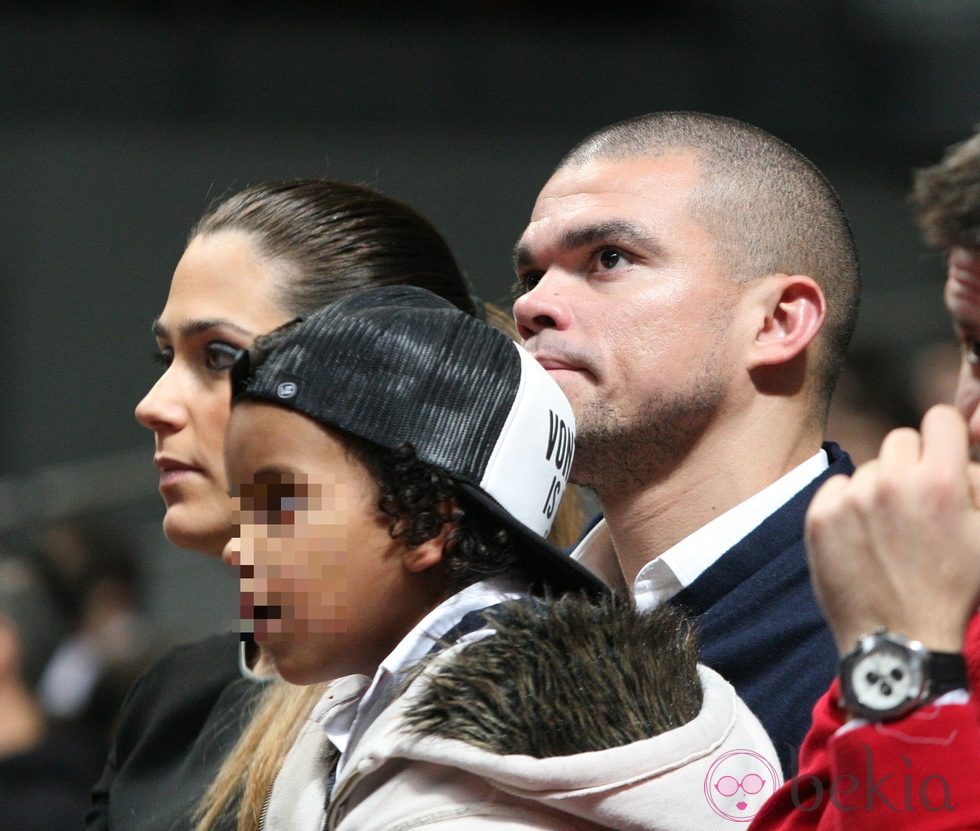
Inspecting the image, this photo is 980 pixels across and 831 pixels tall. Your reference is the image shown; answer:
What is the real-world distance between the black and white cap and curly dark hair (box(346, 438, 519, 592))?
15 millimetres

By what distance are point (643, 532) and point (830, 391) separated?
17.2 inches

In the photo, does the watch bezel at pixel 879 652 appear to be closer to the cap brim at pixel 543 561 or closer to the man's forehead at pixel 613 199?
the cap brim at pixel 543 561

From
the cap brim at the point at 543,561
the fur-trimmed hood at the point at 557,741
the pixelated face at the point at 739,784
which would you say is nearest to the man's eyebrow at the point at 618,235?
the cap brim at the point at 543,561

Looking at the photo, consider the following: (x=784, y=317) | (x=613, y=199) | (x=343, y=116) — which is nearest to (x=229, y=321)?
(x=613, y=199)

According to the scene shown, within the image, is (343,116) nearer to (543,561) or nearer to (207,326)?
(207,326)

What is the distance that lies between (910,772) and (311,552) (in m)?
0.70

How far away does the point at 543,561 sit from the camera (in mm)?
1766

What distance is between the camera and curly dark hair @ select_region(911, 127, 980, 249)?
104 inches

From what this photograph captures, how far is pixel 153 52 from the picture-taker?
795 cm

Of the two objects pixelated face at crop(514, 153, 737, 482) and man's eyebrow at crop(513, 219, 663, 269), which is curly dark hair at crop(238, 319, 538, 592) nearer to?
pixelated face at crop(514, 153, 737, 482)

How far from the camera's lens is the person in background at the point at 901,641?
4.27 feet

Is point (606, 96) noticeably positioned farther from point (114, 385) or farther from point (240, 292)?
point (240, 292)

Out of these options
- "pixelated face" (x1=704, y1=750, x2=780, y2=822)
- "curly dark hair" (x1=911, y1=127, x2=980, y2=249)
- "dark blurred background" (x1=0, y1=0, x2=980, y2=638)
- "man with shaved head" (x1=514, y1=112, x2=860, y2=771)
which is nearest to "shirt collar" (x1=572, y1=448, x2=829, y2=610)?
"man with shaved head" (x1=514, y1=112, x2=860, y2=771)

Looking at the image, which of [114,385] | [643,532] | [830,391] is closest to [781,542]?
[643,532]
